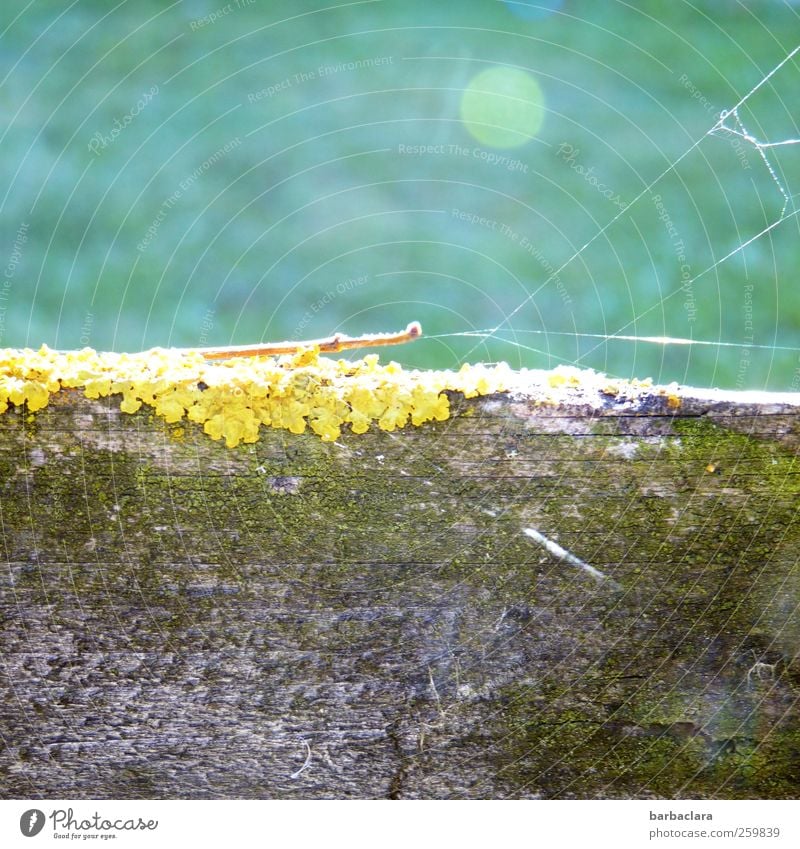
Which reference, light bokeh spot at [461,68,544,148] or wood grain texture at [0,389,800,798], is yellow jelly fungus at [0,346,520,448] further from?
light bokeh spot at [461,68,544,148]

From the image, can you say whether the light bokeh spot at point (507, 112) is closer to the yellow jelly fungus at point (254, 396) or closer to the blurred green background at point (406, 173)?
the blurred green background at point (406, 173)

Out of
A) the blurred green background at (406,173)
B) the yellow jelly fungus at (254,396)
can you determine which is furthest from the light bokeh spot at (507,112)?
the yellow jelly fungus at (254,396)

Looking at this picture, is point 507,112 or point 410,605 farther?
point 507,112

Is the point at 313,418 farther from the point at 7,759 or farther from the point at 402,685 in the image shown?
the point at 7,759

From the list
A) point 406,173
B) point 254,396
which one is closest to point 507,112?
point 406,173

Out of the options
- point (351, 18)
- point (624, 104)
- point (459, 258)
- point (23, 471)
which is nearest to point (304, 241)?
point (459, 258)

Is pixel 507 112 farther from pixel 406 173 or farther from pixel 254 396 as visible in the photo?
pixel 254 396

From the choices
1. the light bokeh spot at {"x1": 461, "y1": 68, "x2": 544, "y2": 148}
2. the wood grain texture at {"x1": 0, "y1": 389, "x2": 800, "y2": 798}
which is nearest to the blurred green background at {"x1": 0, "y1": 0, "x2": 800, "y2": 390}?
the light bokeh spot at {"x1": 461, "y1": 68, "x2": 544, "y2": 148}
